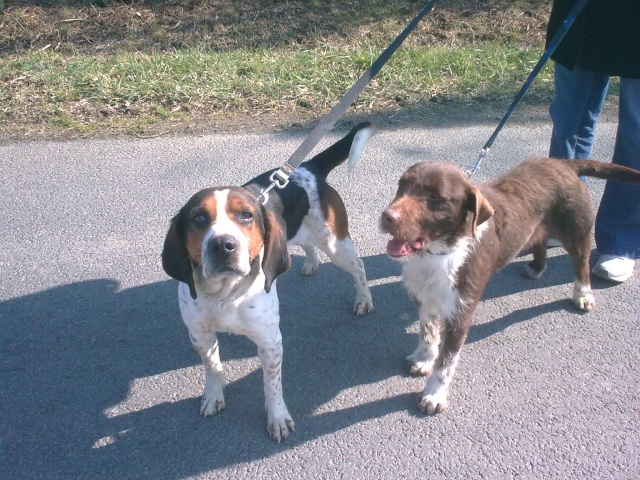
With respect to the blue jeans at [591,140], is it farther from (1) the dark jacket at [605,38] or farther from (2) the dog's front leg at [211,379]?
(2) the dog's front leg at [211,379]

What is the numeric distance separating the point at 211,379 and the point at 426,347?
1.24 meters

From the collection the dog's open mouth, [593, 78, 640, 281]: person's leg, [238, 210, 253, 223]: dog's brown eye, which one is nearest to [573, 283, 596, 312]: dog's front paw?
[593, 78, 640, 281]: person's leg

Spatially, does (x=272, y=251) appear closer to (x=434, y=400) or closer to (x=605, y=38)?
(x=434, y=400)

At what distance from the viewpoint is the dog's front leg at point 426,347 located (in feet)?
10.7

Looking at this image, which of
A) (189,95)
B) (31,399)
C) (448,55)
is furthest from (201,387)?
(448,55)

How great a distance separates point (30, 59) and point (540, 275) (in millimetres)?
6938

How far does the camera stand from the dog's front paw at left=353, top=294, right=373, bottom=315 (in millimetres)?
3744

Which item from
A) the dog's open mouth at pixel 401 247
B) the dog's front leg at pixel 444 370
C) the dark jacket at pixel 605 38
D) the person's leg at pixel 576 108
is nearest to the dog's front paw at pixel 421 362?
the dog's front leg at pixel 444 370

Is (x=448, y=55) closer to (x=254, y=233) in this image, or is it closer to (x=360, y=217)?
(x=360, y=217)

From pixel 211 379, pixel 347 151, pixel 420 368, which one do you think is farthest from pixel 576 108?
pixel 211 379

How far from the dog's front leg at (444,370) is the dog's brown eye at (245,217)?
49.0 inches

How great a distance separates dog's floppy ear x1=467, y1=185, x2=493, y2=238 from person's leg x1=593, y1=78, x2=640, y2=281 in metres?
1.66

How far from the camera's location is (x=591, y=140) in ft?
13.6

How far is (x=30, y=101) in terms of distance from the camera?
6.33 meters
